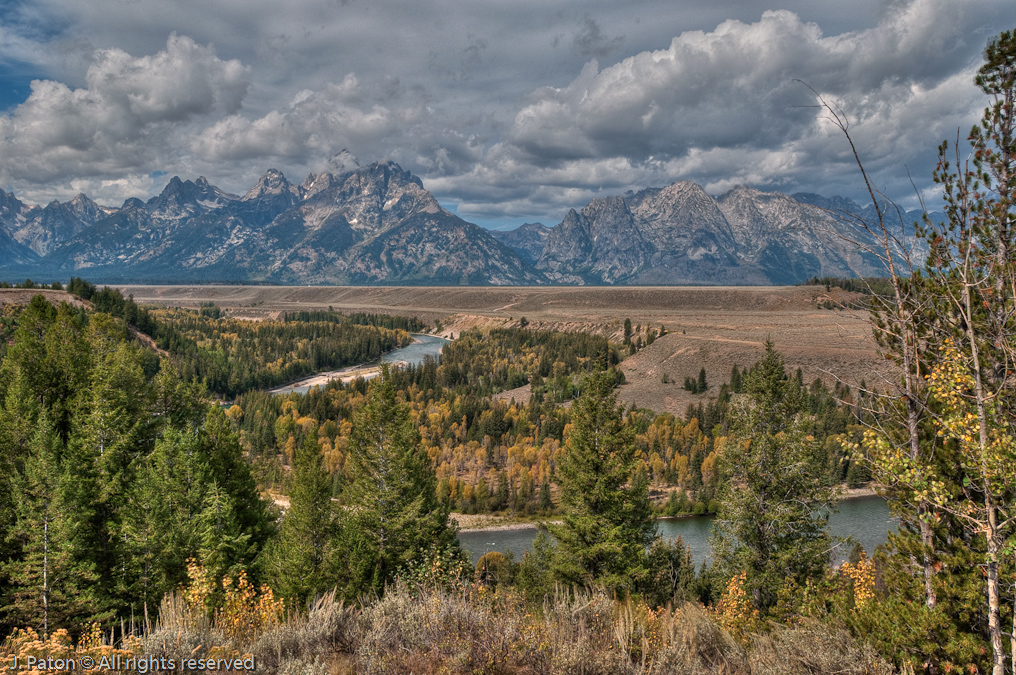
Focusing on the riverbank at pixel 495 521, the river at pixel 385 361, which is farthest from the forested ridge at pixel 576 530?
the river at pixel 385 361

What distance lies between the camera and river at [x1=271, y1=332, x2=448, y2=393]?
13075cm

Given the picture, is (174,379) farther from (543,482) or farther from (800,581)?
(543,482)

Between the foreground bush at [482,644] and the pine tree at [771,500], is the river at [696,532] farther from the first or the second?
the foreground bush at [482,644]

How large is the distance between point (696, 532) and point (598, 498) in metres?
42.9

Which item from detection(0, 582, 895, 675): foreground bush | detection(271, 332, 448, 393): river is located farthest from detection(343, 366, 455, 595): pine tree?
detection(271, 332, 448, 393): river

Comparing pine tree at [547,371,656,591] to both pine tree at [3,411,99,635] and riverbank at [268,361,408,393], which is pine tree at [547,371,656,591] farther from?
riverbank at [268,361,408,393]

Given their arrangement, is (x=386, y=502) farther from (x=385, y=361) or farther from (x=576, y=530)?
(x=385, y=361)

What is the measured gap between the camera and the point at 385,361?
367 ft

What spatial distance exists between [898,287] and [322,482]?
76.6ft

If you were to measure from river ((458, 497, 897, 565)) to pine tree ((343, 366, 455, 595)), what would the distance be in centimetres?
2728

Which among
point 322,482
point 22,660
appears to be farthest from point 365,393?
point 22,660

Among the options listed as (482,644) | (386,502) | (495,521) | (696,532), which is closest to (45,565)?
(386,502)

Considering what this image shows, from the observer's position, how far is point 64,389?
3058 cm

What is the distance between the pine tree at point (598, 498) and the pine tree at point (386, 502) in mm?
6603
